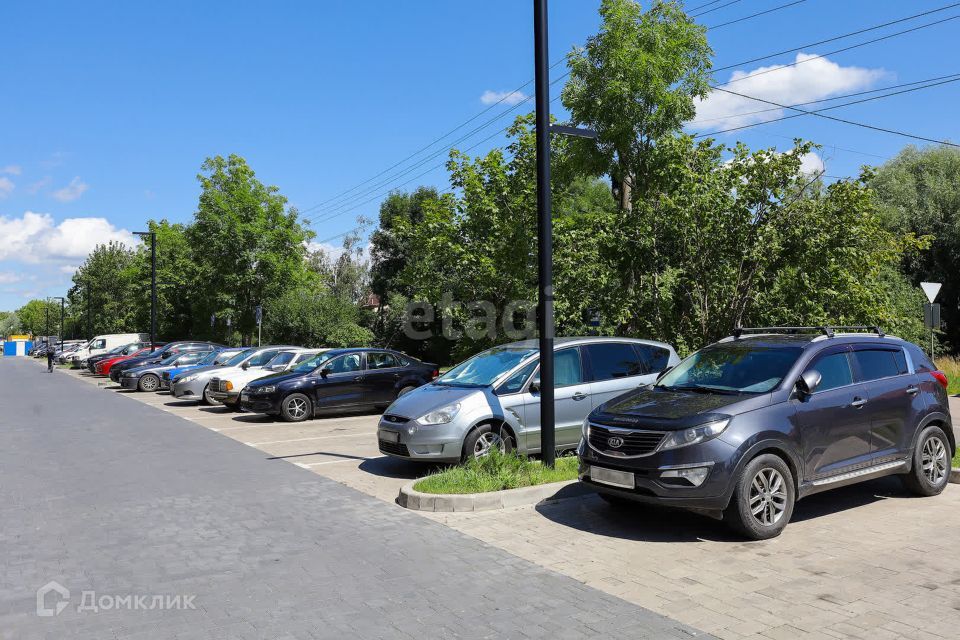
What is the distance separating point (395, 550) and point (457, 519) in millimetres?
1173

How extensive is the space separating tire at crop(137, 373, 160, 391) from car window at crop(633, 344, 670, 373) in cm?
2151

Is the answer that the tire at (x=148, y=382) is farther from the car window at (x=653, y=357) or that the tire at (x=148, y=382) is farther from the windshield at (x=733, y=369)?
the windshield at (x=733, y=369)

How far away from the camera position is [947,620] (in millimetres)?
4395

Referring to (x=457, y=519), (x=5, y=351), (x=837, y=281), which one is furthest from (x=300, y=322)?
(x=5, y=351)

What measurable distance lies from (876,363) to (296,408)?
11.7 meters

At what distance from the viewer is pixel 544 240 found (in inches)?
339

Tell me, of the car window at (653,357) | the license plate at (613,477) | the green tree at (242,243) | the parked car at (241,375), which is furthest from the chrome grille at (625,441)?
the green tree at (242,243)

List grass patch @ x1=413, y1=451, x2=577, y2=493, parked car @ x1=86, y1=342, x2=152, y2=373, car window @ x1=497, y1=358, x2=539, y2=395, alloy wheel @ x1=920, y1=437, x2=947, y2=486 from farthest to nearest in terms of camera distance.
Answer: parked car @ x1=86, y1=342, x2=152, y2=373 < car window @ x1=497, y1=358, x2=539, y2=395 < grass patch @ x1=413, y1=451, x2=577, y2=493 < alloy wheel @ x1=920, y1=437, x2=947, y2=486

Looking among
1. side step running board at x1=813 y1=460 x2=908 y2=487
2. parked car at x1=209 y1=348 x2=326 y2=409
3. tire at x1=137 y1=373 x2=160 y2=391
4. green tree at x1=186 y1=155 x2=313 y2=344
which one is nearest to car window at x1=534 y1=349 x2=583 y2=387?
side step running board at x1=813 y1=460 x2=908 y2=487

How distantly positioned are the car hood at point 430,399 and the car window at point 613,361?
5.57 feet

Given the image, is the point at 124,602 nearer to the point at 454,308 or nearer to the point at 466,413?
the point at 466,413

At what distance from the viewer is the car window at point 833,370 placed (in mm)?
6898

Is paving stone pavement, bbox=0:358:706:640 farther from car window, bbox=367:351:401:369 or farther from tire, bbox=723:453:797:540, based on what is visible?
car window, bbox=367:351:401:369

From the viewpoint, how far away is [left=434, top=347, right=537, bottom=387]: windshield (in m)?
9.66
